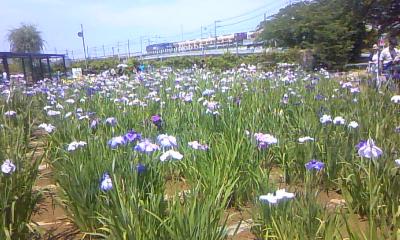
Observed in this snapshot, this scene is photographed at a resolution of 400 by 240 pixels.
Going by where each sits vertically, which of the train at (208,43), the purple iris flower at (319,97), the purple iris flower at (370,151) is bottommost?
the purple iris flower at (319,97)

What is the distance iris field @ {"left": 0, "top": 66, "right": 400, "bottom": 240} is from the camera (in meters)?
1.82

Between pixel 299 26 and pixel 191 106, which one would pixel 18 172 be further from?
pixel 299 26

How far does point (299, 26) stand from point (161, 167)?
64.5 ft

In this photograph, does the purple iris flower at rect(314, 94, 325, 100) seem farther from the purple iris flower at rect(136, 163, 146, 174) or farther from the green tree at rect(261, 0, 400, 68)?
the green tree at rect(261, 0, 400, 68)

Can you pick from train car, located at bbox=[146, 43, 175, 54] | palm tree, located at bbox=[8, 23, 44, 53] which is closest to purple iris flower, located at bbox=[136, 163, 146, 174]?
palm tree, located at bbox=[8, 23, 44, 53]

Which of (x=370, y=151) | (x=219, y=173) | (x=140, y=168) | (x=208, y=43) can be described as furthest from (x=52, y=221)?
(x=208, y=43)

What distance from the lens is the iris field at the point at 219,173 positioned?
A: 182cm

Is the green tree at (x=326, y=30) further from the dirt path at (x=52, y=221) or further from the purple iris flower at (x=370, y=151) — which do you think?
the dirt path at (x=52, y=221)

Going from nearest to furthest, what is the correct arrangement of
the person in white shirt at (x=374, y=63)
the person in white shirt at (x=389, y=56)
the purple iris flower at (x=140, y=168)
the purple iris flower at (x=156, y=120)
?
the purple iris flower at (x=140, y=168), the purple iris flower at (x=156, y=120), the person in white shirt at (x=374, y=63), the person in white shirt at (x=389, y=56)

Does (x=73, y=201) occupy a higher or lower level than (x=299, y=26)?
lower

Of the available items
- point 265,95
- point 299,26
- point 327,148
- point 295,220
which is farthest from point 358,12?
point 295,220

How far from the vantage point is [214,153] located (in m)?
2.66

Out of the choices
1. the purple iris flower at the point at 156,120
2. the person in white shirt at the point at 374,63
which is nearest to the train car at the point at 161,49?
the person in white shirt at the point at 374,63

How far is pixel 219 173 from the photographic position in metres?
2.38
